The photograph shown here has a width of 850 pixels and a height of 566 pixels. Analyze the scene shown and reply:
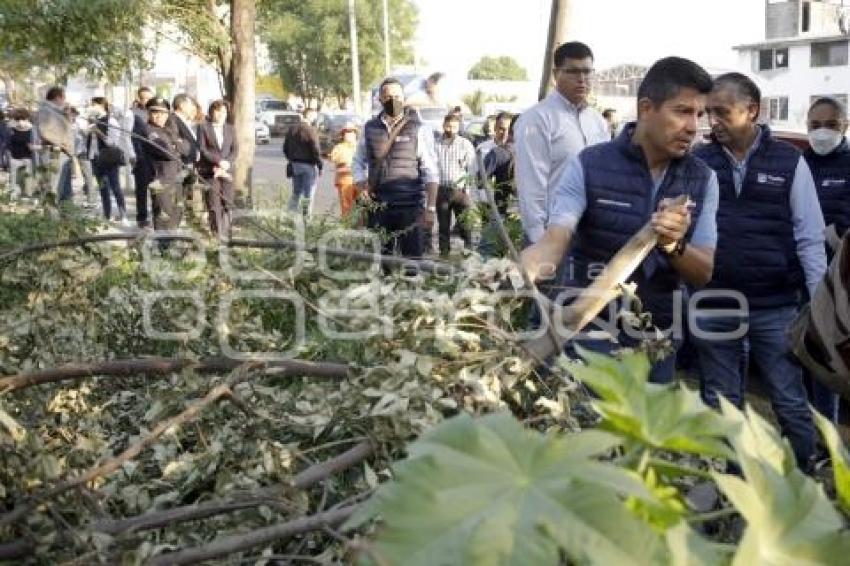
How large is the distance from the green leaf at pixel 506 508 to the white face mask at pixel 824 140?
4853mm

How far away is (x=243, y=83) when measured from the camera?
33.2 ft

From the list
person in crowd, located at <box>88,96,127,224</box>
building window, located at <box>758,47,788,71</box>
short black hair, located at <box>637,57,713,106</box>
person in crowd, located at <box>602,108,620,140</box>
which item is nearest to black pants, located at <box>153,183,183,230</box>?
short black hair, located at <box>637,57,713,106</box>

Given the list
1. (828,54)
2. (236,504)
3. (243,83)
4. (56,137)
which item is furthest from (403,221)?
(828,54)

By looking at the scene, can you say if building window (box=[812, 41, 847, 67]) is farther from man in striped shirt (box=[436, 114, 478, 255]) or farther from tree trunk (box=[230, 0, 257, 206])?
tree trunk (box=[230, 0, 257, 206])

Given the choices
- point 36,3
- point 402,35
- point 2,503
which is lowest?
point 2,503

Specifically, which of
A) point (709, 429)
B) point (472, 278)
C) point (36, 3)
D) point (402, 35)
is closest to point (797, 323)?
point (472, 278)

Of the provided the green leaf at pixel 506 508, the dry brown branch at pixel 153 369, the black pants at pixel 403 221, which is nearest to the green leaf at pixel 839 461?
the green leaf at pixel 506 508

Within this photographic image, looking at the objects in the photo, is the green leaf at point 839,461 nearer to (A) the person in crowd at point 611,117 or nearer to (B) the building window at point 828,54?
(A) the person in crowd at point 611,117

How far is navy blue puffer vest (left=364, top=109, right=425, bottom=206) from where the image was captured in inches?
289

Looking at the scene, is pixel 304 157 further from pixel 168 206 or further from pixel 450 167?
pixel 168 206

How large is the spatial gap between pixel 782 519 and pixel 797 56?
59289 millimetres

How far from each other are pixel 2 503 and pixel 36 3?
25.0ft

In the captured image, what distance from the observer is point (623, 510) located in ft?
2.97

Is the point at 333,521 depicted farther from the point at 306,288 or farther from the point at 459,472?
the point at 306,288
